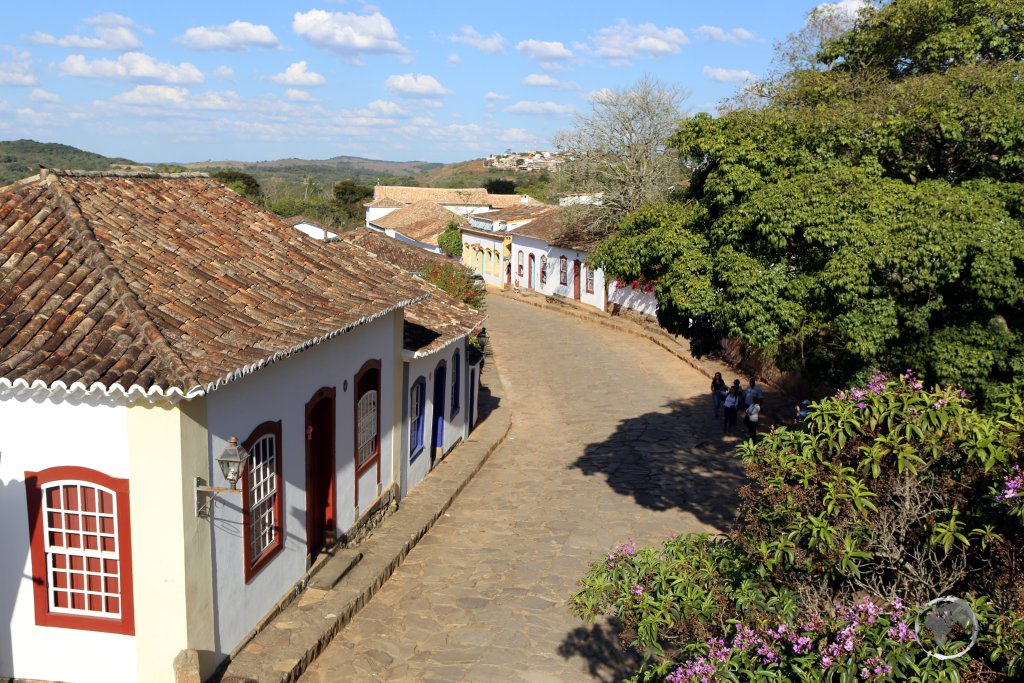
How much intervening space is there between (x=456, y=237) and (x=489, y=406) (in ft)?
101

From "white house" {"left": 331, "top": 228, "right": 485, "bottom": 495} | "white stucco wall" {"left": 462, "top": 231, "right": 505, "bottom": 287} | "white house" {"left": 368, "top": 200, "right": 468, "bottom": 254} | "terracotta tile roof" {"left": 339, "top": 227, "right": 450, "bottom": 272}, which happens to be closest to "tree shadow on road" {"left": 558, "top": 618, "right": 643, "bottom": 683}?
"white house" {"left": 331, "top": 228, "right": 485, "bottom": 495}

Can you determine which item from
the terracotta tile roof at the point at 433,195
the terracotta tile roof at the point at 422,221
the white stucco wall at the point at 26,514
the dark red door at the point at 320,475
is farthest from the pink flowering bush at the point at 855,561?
the terracotta tile roof at the point at 433,195

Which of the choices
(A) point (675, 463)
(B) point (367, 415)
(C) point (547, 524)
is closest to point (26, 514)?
(B) point (367, 415)

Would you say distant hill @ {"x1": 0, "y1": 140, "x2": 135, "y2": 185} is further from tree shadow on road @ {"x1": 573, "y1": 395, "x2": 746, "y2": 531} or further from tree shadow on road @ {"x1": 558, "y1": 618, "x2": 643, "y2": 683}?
tree shadow on road @ {"x1": 558, "y1": 618, "x2": 643, "y2": 683}

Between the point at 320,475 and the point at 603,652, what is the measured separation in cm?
399

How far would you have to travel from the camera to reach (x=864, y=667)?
14.3ft

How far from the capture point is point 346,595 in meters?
10.3

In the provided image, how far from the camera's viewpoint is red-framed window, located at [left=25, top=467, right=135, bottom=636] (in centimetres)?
755

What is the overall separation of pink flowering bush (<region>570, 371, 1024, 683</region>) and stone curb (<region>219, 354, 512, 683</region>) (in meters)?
3.85

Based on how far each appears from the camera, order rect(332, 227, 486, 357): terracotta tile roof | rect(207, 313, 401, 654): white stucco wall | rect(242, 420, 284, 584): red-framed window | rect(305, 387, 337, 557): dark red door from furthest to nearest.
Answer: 1. rect(332, 227, 486, 357): terracotta tile roof
2. rect(305, 387, 337, 557): dark red door
3. rect(242, 420, 284, 584): red-framed window
4. rect(207, 313, 401, 654): white stucco wall

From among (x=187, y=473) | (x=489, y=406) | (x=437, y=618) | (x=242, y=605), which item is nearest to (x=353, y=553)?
(x=437, y=618)

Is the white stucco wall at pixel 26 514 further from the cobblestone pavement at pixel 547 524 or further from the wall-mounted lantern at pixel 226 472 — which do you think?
the cobblestone pavement at pixel 547 524

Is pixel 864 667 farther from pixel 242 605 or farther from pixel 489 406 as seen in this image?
pixel 489 406

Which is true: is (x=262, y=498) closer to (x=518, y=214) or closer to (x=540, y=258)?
(x=540, y=258)
